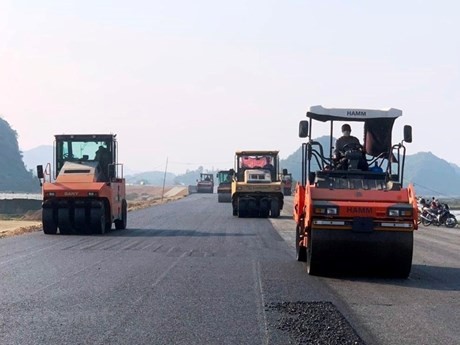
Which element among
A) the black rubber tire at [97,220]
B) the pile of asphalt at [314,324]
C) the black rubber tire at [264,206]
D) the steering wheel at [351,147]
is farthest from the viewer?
the black rubber tire at [264,206]

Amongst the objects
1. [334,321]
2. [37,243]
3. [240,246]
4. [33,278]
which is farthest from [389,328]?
[37,243]

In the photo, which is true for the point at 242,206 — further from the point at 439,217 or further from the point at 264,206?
the point at 439,217

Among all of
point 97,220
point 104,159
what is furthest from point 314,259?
point 104,159

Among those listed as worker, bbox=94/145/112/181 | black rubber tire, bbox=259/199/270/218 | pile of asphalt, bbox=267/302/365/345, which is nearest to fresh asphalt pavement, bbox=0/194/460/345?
pile of asphalt, bbox=267/302/365/345

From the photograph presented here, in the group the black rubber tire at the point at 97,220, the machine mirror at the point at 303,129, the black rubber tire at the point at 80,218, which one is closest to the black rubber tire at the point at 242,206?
the black rubber tire at the point at 97,220

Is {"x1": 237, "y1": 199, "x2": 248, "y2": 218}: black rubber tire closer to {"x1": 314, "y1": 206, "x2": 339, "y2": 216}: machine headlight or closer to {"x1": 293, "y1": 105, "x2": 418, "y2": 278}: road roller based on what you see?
{"x1": 293, "y1": 105, "x2": 418, "y2": 278}: road roller

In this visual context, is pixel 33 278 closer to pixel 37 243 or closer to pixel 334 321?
pixel 334 321

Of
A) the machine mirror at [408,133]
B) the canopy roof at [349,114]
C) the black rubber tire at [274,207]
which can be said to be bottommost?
the black rubber tire at [274,207]

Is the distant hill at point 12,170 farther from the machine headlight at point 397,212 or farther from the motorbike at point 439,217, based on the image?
the machine headlight at point 397,212

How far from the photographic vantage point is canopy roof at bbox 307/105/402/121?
15.9 meters

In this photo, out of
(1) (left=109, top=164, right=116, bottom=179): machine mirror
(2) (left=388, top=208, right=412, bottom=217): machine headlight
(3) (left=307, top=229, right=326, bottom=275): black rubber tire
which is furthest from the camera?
(1) (left=109, top=164, right=116, bottom=179): machine mirror

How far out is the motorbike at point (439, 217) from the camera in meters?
35.8

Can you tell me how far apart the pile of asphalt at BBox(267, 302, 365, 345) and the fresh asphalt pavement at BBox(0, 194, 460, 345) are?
0.04ft

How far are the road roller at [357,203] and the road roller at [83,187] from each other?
10.6 m
